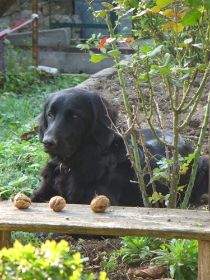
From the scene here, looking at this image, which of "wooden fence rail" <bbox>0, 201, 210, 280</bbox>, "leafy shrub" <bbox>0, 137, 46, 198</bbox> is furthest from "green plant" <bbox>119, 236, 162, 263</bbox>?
"leafy shrub" <bbox>0, 137, 46, 198</bbox>

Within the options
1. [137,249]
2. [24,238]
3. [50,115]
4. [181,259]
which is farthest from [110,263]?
[50,115]

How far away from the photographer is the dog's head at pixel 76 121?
5.69 meters

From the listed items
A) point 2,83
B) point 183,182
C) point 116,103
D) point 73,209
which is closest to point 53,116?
point 183,182

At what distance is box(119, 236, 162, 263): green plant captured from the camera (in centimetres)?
464

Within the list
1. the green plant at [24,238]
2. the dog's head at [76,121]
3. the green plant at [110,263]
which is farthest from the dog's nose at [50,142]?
the green plant at [110,263]

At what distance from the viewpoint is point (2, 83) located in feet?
42.6

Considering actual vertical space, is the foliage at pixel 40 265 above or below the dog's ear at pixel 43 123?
above

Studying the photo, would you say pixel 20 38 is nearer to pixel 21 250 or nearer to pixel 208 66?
pixel 208 66

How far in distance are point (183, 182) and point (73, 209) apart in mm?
2031

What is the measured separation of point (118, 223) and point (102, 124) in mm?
1889

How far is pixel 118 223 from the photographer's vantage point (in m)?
4.07

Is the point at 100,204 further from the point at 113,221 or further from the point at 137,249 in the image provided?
the point at 137,249

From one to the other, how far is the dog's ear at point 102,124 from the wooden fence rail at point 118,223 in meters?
1.44

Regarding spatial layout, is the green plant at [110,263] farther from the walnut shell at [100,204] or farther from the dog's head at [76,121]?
the dog's head at [76,121]
